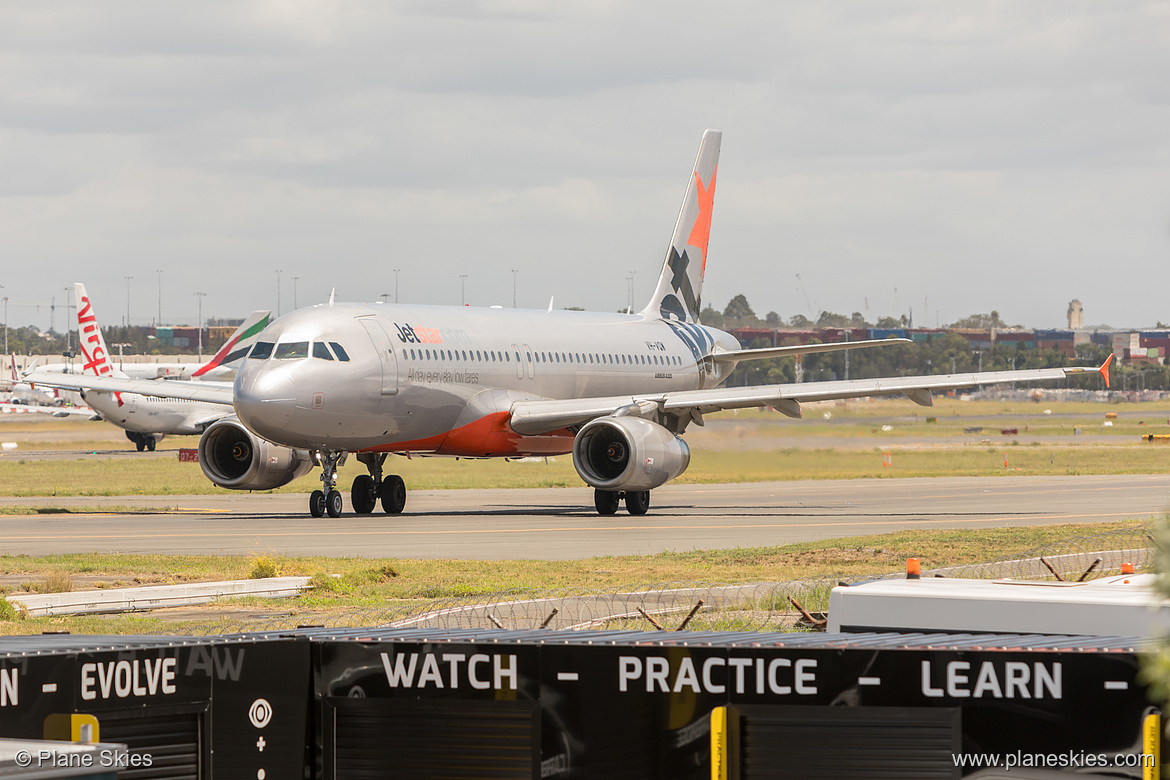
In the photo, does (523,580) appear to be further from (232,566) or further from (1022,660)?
(1022,660)

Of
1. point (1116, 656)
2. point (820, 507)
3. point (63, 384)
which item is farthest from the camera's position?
point (63, 384)

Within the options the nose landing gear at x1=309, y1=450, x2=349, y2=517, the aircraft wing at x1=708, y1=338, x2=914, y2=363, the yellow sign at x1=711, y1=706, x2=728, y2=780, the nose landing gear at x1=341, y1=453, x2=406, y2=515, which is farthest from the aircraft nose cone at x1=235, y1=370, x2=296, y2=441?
A: the yellow sign at x1=711, y1=706, x2=728, y2=780

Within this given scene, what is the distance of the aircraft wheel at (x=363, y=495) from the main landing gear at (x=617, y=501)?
18.4 feet

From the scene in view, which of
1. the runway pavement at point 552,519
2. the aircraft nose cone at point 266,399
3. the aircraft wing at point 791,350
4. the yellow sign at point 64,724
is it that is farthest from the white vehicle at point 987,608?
the aircraft wing at point 791,350

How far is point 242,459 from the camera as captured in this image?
38.6 metres

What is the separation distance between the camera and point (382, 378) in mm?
34812

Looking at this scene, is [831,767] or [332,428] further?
[332,428]

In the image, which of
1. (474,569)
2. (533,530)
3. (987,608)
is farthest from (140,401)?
(987,608)

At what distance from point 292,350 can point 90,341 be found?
5133cm

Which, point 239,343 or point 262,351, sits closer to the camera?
point 262,351

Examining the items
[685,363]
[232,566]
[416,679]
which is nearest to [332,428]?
[232,566]

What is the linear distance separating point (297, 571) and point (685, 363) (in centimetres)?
2537

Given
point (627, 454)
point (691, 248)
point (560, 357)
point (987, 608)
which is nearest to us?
point (987, 608)

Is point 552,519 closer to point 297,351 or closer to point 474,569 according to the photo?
point 297,351
